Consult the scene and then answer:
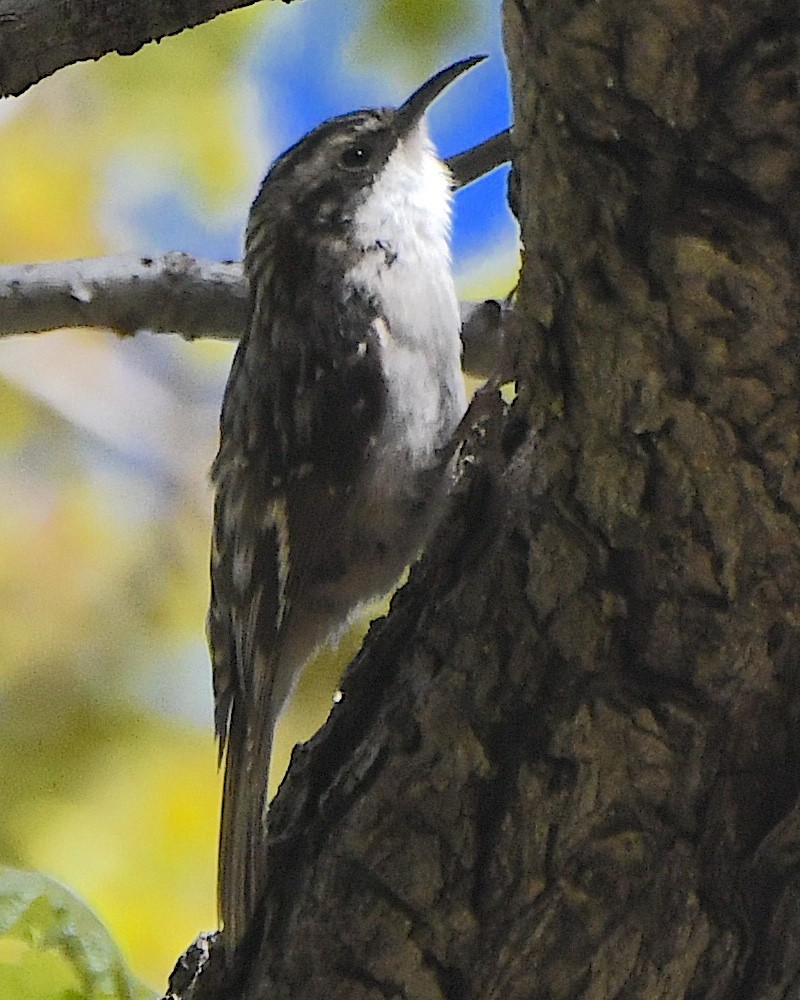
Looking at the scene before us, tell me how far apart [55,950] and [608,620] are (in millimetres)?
827

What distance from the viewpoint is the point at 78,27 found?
4.58 feet

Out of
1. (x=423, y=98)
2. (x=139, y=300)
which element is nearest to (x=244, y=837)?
(x=139, y=300)

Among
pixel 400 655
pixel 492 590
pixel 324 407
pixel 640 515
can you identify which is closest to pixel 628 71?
pixel 640 515

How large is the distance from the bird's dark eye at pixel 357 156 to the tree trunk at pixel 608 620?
678 mm

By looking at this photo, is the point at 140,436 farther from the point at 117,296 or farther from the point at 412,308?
the point at 412,308

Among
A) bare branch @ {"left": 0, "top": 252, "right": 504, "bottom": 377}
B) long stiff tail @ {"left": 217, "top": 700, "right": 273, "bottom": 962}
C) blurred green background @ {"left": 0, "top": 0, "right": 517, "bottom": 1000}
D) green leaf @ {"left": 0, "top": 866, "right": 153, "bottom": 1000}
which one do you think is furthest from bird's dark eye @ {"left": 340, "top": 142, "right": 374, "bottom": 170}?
green leaf @ {"left": 0, "top": 866, "right": 153, "bottom": 1000}

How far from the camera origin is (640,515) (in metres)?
1.19

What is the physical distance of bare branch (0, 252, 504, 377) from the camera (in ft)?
6.44

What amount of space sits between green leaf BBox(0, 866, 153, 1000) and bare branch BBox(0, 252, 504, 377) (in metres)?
0.79

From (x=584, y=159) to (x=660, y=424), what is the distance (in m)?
0.23

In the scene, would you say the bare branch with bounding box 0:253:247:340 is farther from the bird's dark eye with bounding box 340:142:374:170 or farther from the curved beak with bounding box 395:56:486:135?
the curved beak with bounding box 395:56:486:135

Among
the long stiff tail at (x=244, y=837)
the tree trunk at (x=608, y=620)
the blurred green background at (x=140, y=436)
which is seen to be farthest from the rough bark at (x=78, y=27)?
the blurred green background at (x=140, y=436)

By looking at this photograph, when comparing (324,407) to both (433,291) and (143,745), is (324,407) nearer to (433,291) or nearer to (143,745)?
(433,291)

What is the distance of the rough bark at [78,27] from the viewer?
139 cm
